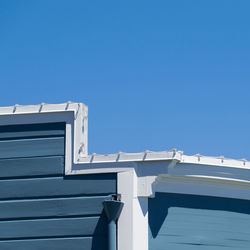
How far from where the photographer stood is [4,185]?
12938 mm

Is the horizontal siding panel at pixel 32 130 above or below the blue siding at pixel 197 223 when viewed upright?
above

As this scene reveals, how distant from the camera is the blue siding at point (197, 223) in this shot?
1259 cm

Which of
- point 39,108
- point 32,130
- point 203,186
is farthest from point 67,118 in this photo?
point 203,186

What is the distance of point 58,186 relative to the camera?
500 inches

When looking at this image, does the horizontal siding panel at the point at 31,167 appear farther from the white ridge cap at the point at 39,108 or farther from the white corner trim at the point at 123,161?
the white ridge cap at the point at 39,108

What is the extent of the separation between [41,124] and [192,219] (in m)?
2.94

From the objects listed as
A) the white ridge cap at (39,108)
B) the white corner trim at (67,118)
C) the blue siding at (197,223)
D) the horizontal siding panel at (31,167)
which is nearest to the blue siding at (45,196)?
the horizontal siding panel at (31,167)

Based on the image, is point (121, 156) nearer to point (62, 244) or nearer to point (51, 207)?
point (51, 207)

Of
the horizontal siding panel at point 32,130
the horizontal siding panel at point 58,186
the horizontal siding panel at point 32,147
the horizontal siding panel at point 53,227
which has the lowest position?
the horizontal siding panel at point 53,227

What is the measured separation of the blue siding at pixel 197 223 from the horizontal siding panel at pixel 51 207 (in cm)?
96

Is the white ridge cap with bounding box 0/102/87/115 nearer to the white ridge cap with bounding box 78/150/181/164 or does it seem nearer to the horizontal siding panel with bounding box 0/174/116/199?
the white ridge cap with bounding box 78/150/181/164

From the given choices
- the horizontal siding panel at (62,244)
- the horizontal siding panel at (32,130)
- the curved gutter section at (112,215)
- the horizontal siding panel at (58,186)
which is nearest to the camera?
the curved gutter section at (112,215)

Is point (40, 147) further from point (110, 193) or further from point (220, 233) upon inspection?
point (220, 233)

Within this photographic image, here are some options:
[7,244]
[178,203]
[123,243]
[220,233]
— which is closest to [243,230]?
[220,233]
